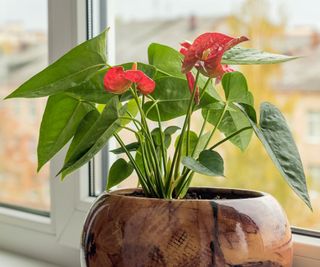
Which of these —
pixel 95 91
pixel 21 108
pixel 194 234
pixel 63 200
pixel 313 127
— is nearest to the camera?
pixel 194 234

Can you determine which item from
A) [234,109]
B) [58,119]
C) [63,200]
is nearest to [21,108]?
[63,200]

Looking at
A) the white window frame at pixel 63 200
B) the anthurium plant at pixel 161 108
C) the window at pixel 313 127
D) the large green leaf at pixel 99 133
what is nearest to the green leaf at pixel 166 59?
the anthurium plant at pixel 161 108

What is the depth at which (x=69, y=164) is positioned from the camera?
2.09 feet

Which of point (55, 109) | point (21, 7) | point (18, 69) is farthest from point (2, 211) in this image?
point (55, 109)

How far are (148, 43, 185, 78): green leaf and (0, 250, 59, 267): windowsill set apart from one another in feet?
1.75

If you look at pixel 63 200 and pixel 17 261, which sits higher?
pixel 63 200

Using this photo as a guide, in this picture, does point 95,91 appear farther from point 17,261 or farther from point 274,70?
point 17,261

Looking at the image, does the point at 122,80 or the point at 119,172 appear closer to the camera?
the point at 122,80

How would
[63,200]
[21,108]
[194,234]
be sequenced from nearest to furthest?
[194,234] → [63,200] → [21,108]

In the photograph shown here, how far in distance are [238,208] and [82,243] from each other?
0.61ft

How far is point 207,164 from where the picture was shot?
60 centimetres

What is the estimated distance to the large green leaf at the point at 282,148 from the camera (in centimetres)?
57

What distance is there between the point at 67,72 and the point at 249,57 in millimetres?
197

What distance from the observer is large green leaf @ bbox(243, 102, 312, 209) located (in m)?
0.57
